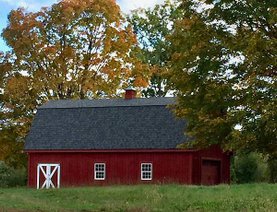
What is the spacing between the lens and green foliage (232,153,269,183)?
153 feet

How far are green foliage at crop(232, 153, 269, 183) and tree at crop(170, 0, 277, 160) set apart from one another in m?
22.5

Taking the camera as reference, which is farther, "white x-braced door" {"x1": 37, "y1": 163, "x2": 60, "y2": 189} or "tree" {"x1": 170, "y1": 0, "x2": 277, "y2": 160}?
"white x-braced door" {"x1": 37, "y1": 163, "x2": 60, "y2": 189}

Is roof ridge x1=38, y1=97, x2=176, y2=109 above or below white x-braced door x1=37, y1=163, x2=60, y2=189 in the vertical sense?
above

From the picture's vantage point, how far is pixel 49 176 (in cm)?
4188

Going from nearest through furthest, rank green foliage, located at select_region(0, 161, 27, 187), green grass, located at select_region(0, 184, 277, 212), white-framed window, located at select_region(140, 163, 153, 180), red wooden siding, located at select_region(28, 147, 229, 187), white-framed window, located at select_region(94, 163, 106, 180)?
1. green grass, located at select_region(0, 184, 277, 212)
2. red wooden siding, located at select_region(28, 147, 229, 187)
3. white-framed window, located at select_region(140, 163, 153, 180)
4. white-framed window, located at select_region(94, 163, 106, 180)
5. green foliage, located at select_region(0, 161, 27, 187)

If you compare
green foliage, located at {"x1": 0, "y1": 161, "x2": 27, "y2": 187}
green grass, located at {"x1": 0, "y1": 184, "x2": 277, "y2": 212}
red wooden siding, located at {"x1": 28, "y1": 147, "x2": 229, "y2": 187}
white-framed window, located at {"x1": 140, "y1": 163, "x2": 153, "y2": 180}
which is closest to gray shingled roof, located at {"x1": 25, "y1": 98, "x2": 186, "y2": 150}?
red wooden siding, located at {"x1": 28, "y1": 147, "x2": 229, "y2": 187}

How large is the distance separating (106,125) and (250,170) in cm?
1163

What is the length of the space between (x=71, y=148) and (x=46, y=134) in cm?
256

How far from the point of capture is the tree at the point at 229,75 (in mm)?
21859

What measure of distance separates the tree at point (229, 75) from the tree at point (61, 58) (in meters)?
25.8

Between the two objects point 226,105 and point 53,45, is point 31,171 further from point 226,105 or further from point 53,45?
point 226,105

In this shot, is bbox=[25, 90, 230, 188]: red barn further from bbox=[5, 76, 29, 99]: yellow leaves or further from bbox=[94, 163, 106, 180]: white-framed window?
bbox=[5, 76, 29, 99]: yellow leaves

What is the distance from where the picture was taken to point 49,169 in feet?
138

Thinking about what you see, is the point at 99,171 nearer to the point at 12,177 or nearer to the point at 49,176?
the point at 49,176
